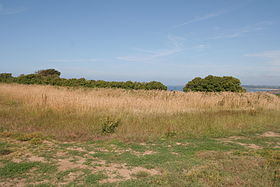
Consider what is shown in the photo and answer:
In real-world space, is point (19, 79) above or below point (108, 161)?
above

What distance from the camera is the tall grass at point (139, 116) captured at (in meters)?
7.49

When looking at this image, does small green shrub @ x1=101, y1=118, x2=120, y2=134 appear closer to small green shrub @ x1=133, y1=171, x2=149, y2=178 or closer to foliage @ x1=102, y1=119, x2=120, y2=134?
foliage @ x1=102, y1=119, x2=120, y2=134

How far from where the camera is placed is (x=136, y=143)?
245 inches

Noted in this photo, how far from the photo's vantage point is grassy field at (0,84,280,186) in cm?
383

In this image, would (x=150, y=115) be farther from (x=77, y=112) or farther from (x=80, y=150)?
(x=80, y=150)

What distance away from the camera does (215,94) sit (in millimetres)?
13844

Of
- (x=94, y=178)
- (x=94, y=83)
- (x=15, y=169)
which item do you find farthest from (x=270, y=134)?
(x=94, y=83)

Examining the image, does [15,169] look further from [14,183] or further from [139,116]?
[139,116]

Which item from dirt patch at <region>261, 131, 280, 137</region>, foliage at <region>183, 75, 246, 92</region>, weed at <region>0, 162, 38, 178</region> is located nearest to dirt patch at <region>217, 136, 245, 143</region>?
dirt patch at <region>261, 131, 280, 137</region>

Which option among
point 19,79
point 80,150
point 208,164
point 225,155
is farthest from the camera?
point 19,79

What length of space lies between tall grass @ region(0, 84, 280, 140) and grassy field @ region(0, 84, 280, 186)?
0.04m

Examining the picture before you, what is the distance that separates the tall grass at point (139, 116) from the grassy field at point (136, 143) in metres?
0.04

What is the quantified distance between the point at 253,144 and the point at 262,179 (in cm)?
305

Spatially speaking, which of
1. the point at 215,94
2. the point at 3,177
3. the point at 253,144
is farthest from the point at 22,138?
the point at 215,94
